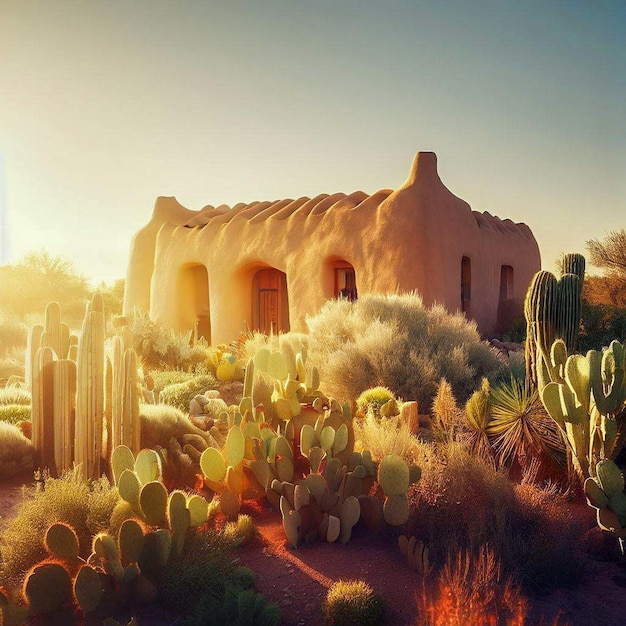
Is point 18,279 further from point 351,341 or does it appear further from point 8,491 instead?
point 8,491

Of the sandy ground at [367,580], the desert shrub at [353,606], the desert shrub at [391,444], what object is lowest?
the sandy ground at [367,580]

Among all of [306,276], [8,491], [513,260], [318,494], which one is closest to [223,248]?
[306,276]

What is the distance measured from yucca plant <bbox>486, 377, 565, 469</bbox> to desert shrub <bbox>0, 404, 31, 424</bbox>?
5699 mm

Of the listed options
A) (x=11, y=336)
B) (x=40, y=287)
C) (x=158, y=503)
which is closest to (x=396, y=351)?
(x=158, y=503)

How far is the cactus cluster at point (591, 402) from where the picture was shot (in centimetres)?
523

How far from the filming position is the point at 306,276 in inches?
601

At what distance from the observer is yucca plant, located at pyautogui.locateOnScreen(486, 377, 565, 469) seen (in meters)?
6.48

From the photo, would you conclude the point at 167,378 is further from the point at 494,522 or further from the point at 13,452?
the point at 494,522

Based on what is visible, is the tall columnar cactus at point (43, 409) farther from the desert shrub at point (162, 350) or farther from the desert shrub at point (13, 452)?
the desert shrub at point (162, 350)

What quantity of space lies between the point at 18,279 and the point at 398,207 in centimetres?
2298

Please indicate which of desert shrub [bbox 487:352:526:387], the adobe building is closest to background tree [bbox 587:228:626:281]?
the adobe building

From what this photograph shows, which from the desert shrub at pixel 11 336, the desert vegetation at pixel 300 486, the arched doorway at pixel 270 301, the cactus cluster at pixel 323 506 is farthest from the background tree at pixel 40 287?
the cactus cluster at pixel 323 506

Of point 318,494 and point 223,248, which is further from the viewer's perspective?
point 223,248

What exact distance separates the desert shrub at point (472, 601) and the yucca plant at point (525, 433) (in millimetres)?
2503
